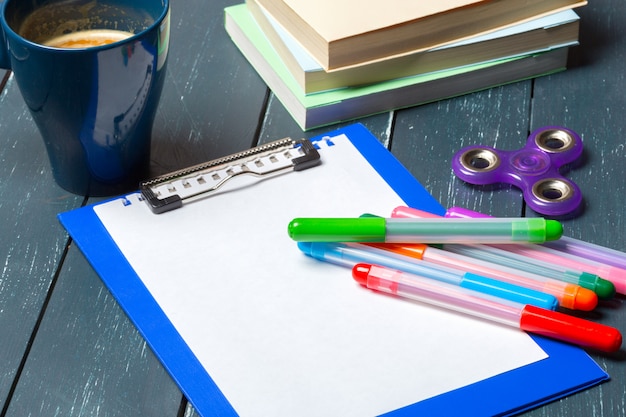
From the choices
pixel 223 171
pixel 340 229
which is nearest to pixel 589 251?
pixel 340 229

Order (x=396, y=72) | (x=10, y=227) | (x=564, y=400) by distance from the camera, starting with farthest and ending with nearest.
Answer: (x=396, y=72), (x=10, y=227), (x=564, y=400)

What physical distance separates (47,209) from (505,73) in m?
0.44

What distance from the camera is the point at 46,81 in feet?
2.31

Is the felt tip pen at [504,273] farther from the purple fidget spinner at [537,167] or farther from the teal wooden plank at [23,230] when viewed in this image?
the teal wooden plank at [23,230]

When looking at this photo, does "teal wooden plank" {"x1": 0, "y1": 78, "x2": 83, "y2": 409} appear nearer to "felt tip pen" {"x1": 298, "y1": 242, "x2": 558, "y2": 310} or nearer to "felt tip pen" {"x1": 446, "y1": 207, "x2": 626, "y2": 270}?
"felt tip pen" {"x1": 298, "y1": 242, "x2": 558, "y2": 310}

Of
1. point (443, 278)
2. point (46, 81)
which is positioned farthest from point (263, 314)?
point (46, 81)

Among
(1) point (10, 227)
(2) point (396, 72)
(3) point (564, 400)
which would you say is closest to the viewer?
(3) point (564, 400)

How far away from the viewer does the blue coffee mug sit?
693 mm

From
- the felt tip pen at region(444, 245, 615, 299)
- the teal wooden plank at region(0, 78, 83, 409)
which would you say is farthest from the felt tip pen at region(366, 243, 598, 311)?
the teal wooden plank at region(0, 78, 83, 409)

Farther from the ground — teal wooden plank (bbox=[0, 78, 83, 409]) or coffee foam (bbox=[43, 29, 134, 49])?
coffee foam (bbox=[43, 29, 134, 49])

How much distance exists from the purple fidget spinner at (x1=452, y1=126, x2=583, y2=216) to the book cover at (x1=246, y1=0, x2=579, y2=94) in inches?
4.3

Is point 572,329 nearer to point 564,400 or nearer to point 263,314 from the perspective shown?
point 564,400

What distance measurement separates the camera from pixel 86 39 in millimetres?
755

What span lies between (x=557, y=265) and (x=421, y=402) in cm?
15
